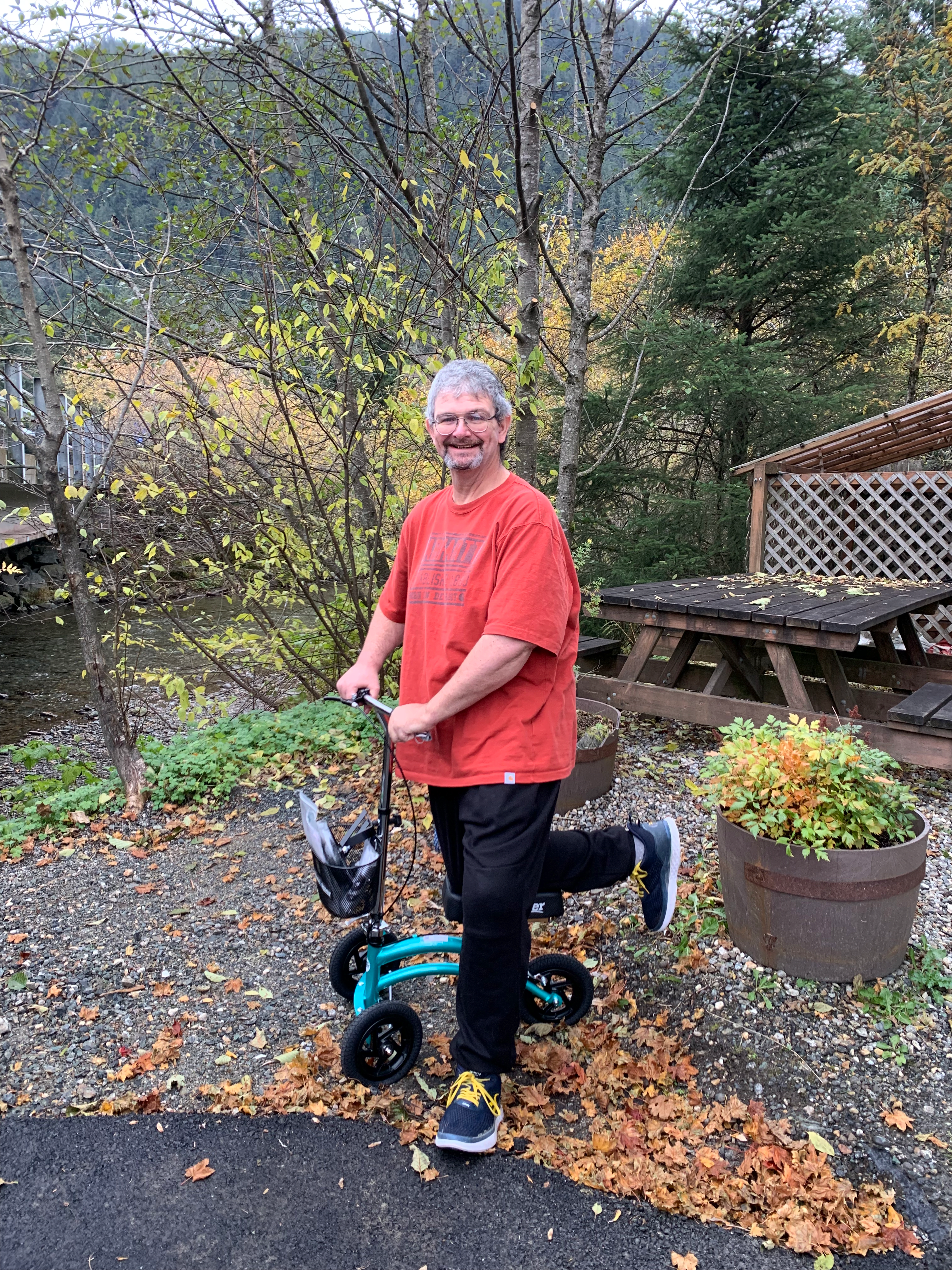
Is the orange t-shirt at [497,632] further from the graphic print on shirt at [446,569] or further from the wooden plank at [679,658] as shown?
the wooden plank at [679,658]

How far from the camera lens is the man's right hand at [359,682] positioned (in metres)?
2.36

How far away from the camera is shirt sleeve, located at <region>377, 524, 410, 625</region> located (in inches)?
97.9

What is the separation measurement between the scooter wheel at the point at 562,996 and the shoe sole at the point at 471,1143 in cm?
47

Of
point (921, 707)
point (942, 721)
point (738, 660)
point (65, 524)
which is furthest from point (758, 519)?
point (65, 524)

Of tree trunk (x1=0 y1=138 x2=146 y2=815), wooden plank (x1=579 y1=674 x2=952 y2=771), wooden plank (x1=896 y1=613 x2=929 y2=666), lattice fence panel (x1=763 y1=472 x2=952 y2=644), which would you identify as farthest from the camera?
lattice fence panel (x1=763 y1=472 x2=952 y2=644)

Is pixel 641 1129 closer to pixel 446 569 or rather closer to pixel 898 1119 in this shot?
pixel 898 1119

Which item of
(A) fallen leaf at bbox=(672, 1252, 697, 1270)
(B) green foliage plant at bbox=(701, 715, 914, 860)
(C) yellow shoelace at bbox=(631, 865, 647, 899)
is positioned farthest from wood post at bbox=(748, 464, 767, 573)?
(A) fallen leaf at bbox=(672, 1252, 697, 1270)

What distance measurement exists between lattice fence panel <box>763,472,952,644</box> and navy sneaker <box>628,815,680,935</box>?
5.52 m

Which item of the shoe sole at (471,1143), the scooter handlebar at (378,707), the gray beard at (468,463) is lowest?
the shoe sole at (471,1143)

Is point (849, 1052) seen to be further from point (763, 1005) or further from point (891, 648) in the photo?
point (891, 648)

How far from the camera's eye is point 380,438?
4840 millimetres

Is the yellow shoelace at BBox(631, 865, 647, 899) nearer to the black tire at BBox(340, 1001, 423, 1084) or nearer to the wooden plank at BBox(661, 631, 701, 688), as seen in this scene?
the black tire at BBox(340, 1001, 423, 1084)

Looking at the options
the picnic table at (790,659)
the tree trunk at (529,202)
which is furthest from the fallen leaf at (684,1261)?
the tree trunk at (529,202)

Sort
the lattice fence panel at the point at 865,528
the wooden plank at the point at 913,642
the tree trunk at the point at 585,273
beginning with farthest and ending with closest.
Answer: the lattice fence panel at the point at 865,528 → the wooden plank at the point at 913,642 → the tree trunk at the point at 585,273
